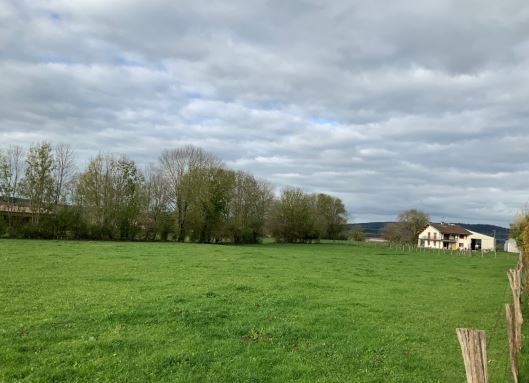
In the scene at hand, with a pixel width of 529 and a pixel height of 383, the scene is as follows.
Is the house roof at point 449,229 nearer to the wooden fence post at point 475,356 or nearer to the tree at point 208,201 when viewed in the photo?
the tree at point 208,201

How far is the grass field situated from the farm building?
13288 centimetres

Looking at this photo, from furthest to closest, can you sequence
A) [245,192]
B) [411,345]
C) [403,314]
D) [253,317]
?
[245,192] → [403,314] → [253,317] → [411,345]

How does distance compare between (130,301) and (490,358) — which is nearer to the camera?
(490,358)

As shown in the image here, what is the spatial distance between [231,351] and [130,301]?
6.17 meters

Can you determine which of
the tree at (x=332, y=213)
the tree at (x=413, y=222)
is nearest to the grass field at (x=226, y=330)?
the tree at (x=332, y=213)

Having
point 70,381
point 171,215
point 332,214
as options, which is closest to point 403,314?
point 70,381

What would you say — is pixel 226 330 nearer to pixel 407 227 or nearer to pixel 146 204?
pixel 146 204

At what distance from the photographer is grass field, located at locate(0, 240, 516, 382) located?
9.43m

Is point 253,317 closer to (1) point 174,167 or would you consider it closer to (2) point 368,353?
(2) point 368,353

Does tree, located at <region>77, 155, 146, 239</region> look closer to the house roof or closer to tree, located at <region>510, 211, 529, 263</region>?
tree, located at <region>510, 211, 529, 263</region>

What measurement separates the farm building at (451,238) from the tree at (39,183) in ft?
370

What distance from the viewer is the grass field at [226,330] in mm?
9430

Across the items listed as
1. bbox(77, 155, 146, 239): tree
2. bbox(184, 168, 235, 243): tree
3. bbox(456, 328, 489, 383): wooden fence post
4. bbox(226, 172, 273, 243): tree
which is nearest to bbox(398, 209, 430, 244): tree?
bbox(226, 172, 273, 243): tree

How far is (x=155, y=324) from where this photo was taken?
12812 mm
